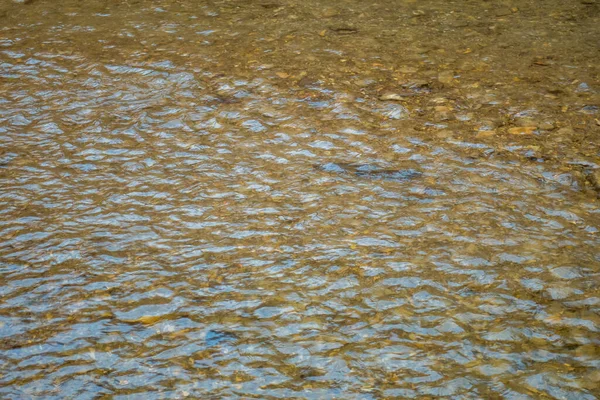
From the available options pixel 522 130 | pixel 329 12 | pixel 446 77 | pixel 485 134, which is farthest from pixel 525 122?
pixel 329 12

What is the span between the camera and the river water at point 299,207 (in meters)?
2.02

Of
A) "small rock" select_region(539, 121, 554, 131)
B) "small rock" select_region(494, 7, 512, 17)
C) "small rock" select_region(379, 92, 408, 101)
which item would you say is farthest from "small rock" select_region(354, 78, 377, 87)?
"small rock" select_region(494, 7, 512, 17)

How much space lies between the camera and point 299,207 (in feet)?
8.94

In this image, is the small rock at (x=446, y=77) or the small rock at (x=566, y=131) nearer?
the small rock at (x=566, y=131)

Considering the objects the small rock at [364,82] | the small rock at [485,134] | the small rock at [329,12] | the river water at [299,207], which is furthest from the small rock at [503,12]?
the small rock at [485,134]

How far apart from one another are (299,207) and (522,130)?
3.82 feet

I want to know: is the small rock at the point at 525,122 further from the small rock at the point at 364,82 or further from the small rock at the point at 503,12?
the small rock at the point at 503,12

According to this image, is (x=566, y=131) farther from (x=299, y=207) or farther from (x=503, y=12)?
(x=503, y=12)

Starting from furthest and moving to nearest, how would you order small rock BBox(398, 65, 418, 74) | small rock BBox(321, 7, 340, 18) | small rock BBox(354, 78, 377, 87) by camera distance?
small rock BBox(321, 7, 340, 18) → small rock BBox(398, 65, 418, 74) → small rock BBox(354, 78, 377, 87)

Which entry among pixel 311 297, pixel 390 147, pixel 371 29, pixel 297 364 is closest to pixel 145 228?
pixel 311 297

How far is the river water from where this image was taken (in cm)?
202

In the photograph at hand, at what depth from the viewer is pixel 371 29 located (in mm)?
4305

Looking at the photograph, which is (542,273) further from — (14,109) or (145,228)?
(14,109)

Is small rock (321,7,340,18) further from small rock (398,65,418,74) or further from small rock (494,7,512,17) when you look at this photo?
small rock (494,7,512,17)
